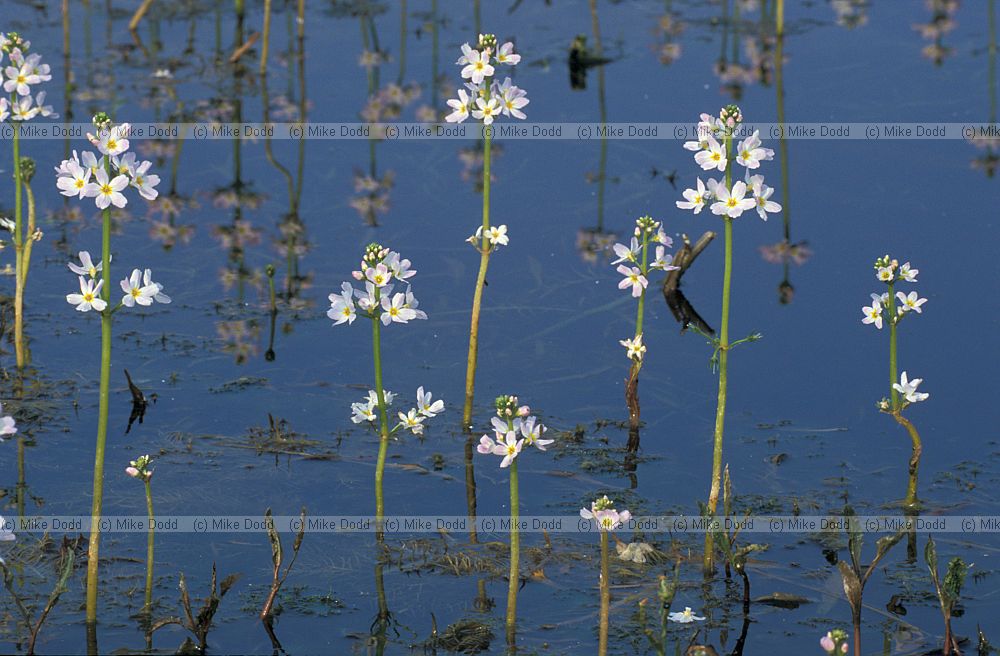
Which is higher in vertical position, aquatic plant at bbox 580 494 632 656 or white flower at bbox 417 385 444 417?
white flower at bbox 417 385 444 417

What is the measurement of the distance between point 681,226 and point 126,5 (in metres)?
7.11

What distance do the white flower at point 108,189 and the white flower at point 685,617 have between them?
2633mm

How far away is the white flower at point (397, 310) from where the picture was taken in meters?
6.17

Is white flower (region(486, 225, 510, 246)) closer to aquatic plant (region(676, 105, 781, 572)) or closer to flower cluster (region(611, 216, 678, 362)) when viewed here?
flower cluster (region(611, 216, 678, 362))

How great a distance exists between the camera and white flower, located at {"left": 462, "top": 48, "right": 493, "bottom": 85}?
6.88 meters

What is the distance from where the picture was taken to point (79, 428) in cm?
745

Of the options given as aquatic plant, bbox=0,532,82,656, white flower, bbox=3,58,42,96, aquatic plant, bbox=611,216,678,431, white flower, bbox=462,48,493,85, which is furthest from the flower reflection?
aquatic plant, bbox=0,532,82,656

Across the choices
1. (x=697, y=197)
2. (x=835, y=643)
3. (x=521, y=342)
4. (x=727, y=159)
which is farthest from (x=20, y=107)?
(x=835, y=643)

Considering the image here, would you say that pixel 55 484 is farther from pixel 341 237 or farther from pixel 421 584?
pixel 341 237

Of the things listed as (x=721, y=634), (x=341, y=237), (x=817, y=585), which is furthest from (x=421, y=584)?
(x=341, y=237)

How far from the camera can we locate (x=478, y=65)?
6930 millimetres

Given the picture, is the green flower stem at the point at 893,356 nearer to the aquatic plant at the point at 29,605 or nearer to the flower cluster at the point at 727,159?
the flower cluster at the point at 727,159

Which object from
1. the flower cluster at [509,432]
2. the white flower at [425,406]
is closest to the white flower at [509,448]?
the flower cluster at [509,432]

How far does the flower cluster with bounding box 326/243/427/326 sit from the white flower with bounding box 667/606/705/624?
1.55 metres
